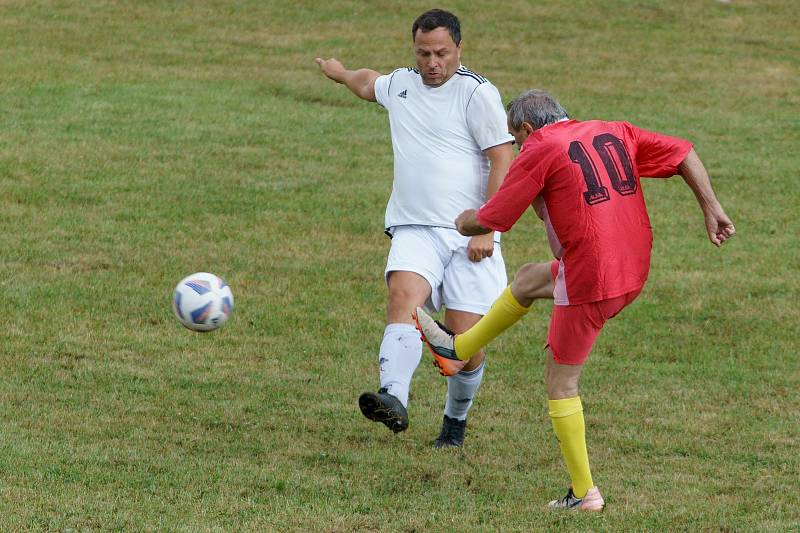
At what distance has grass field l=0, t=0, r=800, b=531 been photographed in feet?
23.4

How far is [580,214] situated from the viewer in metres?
6.48

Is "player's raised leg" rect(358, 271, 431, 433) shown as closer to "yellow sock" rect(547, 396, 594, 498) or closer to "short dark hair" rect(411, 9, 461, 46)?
"yellow sock" rect(547, 396, 594, 498)

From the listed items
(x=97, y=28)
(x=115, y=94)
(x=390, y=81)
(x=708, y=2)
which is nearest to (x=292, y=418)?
(x=390, y=81)

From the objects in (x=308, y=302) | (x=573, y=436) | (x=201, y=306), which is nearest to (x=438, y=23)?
(x=201, y=306)

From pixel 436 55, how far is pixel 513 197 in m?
1.57

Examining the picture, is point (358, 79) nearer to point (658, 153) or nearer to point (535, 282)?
point (535, 282)

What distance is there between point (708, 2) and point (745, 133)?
9078 millimetres

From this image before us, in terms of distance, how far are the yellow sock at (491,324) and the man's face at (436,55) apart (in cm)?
138

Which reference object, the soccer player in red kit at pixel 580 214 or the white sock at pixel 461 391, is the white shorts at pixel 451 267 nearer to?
the white sock at pixel 461 391

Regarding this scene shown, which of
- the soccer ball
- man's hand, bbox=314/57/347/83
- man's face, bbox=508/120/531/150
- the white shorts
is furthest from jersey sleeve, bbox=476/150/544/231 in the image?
man's hand, bbox=314/57/347/83

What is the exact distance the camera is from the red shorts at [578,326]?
6.66 meters

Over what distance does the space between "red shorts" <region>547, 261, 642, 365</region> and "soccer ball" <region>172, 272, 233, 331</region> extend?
7.82 ft

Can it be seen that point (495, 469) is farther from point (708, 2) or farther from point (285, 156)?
point (708, 2)

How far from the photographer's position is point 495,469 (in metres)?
7.77
